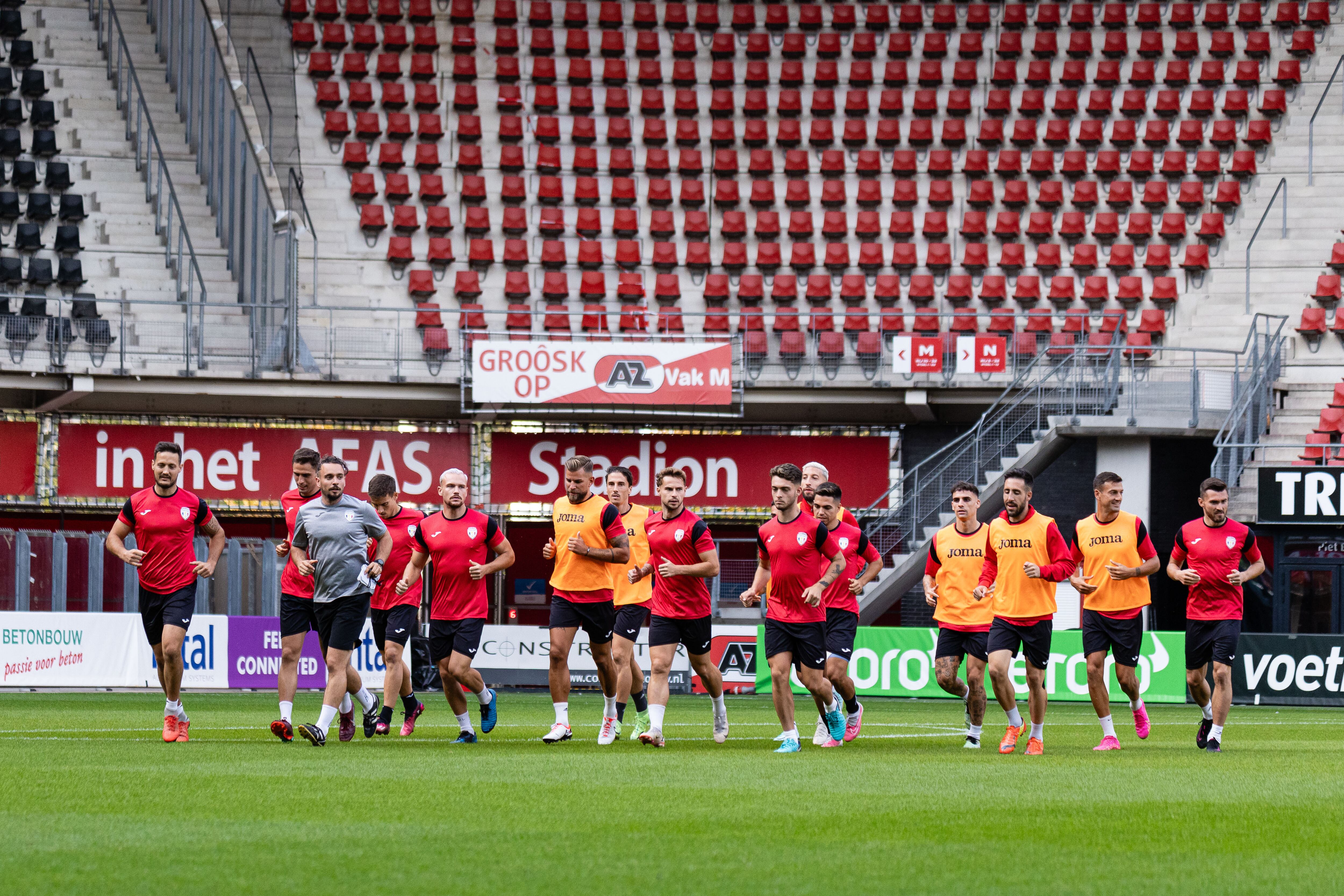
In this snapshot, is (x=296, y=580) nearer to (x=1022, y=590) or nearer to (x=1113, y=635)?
(x=1022, y=590)

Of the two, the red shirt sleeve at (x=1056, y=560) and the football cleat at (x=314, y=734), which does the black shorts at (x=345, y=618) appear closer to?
the football cleat at (x=314, y=734)

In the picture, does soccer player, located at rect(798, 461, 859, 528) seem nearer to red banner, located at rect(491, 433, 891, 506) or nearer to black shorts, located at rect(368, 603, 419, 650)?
black shorts, located at rect(368, 603, 419, 650)

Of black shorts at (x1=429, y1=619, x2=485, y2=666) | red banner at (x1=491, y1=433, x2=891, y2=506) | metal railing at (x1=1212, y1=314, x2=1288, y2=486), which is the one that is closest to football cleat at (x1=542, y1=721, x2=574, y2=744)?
black shorts at (x1=429, y1=619, x2=485, y2=666)

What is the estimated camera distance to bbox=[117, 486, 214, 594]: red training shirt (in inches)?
503

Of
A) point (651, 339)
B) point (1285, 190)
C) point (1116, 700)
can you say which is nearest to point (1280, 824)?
point (1116, 700)

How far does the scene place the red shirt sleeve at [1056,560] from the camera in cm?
1275

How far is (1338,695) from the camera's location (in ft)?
75.5

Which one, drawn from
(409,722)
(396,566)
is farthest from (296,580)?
(409,722)

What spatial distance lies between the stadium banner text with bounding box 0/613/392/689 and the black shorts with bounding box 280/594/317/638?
7.77 metres

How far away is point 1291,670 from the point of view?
2320cm

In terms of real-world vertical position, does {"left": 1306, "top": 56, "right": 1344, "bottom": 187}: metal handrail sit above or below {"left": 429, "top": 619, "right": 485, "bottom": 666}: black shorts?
above

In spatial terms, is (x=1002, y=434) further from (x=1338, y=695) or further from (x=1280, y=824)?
(x=1280, y=824)

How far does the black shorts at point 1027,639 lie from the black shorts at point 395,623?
15.6ft

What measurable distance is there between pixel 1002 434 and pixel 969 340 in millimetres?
1818
